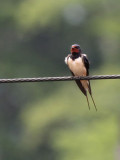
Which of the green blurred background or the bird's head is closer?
the bird's head

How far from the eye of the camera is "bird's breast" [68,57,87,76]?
8.50 metres

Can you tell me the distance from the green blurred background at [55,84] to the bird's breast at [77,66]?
36.5 ft

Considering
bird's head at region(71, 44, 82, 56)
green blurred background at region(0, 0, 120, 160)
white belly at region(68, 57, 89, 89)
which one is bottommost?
green blurred background at region(0, 0, 120, 160)

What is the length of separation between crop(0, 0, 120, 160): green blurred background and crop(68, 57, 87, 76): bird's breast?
11.1 m

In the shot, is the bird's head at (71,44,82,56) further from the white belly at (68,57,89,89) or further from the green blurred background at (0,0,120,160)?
the green blurred background at (0,0,120,160)

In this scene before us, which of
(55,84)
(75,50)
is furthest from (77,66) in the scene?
(55,84)

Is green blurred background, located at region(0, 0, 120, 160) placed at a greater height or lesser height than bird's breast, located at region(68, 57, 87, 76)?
lesser

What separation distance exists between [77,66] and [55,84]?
1806cm

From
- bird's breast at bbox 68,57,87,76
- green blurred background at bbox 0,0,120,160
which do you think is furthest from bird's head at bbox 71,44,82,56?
green blurred background at bbox 0,0,120,160

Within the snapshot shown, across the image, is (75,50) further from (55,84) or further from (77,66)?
(55,84)

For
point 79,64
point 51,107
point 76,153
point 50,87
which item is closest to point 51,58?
point 50,87

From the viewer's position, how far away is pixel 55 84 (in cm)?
2655

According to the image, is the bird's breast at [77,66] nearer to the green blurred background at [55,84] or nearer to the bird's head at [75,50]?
the bird's head at [75,50]

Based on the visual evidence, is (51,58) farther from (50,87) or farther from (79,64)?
(79,64)
